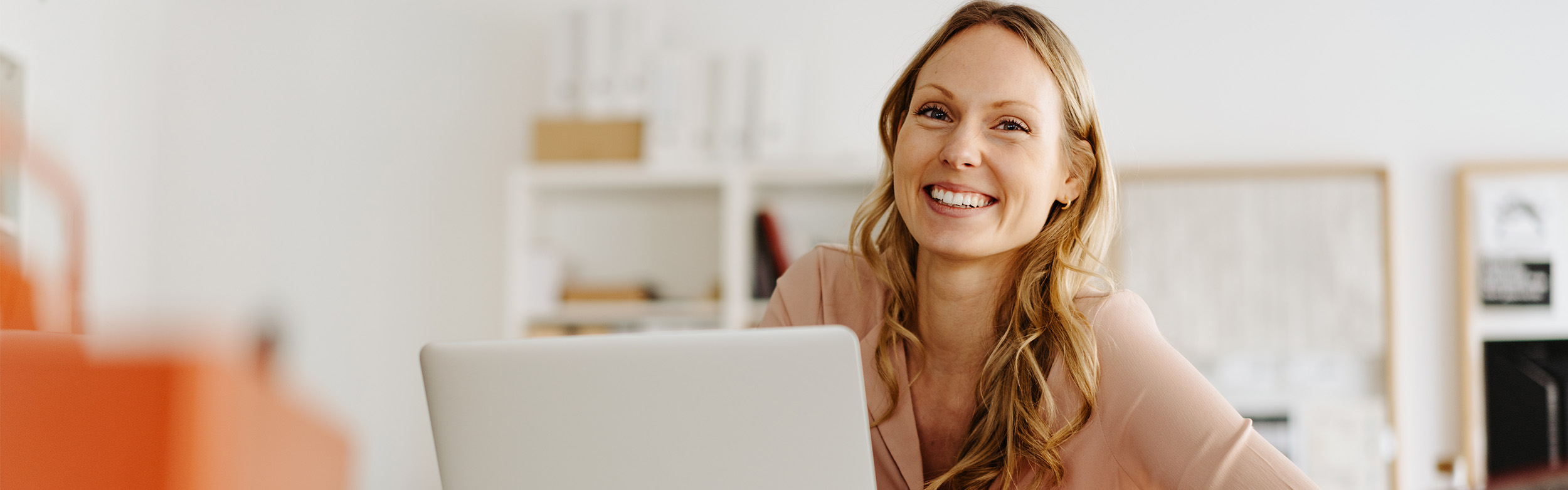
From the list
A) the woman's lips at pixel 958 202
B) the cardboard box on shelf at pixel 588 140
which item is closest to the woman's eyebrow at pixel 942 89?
the woman's lips at pixel 958 202

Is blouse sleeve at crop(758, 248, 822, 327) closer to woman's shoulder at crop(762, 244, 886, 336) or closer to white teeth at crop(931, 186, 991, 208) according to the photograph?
woman's shoulder at crop(762, 244, 886, 336)

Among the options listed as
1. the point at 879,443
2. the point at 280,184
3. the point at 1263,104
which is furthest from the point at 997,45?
the point at 280,184

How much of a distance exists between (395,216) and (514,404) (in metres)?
2.49

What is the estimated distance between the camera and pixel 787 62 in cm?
273

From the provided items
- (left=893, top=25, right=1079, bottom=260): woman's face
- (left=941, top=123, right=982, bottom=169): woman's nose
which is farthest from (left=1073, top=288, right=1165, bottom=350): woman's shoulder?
(left=941, top=123, right=982, bottom=169): woman's nose

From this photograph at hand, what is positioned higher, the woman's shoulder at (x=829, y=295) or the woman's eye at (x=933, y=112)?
the woman's eye at (x=933, y=112)

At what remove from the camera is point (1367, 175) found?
2590mm

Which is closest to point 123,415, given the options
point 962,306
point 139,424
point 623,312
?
point 139,424

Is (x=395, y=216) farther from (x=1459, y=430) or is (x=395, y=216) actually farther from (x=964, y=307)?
(x=1459, y=430)

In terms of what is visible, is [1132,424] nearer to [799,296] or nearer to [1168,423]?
[1168,423]

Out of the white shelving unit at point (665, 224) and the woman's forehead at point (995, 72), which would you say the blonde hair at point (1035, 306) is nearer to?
the woman's forehead at point (995, 72)

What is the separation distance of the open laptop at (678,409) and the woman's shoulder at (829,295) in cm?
54

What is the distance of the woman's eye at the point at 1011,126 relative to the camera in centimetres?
109

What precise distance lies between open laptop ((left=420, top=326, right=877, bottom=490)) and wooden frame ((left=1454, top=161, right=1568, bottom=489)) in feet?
8.18
